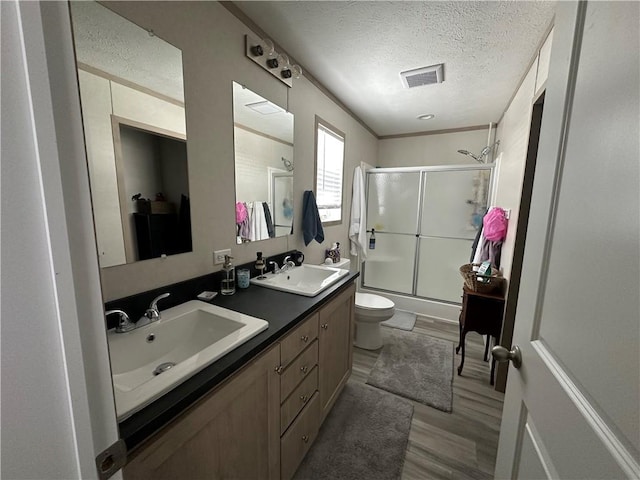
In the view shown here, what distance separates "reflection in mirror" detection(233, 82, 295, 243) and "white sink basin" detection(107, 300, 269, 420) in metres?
0.58

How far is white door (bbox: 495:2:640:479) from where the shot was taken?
1.39 feet

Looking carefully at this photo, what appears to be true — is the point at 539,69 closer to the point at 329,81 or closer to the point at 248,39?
the point at 329,81

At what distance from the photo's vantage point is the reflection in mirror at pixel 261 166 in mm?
1536

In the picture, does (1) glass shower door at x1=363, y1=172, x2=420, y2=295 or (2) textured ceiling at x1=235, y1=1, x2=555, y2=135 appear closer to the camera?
(2) textured ceiling at x1=235, y1=1, x2=555, y2=135

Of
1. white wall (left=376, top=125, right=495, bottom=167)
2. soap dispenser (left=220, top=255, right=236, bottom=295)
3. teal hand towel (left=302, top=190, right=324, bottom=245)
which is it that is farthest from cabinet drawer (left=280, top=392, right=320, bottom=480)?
white wall (left=376, top=125, right=495, bottom=167)

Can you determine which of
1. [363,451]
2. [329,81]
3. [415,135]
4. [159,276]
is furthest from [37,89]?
[415,135]

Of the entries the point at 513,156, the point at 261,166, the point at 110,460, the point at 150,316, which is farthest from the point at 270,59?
the point at 513,156

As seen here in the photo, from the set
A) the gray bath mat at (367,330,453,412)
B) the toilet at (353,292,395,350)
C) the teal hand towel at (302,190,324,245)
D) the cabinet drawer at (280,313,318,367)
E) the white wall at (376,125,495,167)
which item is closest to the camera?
the cabinet drawer at (280,313,318,367)

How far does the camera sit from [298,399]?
48.8 inches

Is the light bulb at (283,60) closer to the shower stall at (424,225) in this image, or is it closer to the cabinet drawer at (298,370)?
the cabinet drawer at (298,370)

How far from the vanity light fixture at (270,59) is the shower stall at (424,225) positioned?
1.93 m

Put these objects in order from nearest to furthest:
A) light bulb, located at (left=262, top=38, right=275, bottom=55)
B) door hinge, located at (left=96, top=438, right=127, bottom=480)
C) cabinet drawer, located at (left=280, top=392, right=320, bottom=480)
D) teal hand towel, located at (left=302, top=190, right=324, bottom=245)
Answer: door hinge, located at (left=96, top=438, right=127, bottom=480)
cabinet drawer, located at (left=280, top=392, right=320, bottom=480)
light bulb, located at (left=262, top=38, right=275, bottom=55)
teal hand towel, located at (left=302, top=190, right=324, bottom=245)

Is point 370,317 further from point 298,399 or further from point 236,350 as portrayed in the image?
point 236,350

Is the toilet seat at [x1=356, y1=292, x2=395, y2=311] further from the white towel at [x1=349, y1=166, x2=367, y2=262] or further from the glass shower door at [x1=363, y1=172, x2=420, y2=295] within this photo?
the glass shower door at [x1=363, y1=172, x2=420, y2=295]
